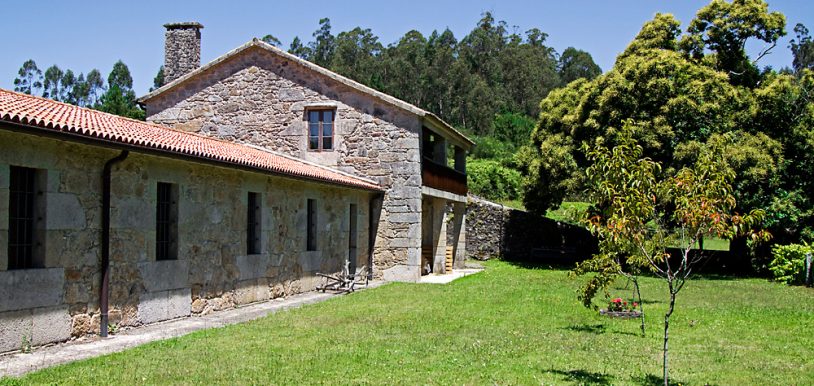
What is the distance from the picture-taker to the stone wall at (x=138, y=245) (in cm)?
914

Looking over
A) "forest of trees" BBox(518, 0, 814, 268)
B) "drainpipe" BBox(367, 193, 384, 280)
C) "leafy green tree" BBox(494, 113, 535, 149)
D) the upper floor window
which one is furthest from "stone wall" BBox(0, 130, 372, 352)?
"leafy green tree" BBox(494, 113, 535, 149)

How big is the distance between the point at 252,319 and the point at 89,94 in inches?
3904

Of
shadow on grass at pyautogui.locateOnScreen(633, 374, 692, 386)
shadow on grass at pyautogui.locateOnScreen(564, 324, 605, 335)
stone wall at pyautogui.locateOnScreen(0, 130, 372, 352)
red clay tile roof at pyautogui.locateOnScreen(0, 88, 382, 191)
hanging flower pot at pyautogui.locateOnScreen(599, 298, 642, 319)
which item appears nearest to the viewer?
shadow on grass at pyautogui.locateOnScreen(633, 374, 692, 386)

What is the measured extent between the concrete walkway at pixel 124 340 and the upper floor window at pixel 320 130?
7.19 meters

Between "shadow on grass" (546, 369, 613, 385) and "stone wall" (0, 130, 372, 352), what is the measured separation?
6.34m

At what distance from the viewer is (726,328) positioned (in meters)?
12.2

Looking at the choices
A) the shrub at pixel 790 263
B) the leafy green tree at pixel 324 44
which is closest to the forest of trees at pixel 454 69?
the leafy green tree at pixel 324 44

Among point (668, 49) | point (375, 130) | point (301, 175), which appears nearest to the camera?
point (301, 175)

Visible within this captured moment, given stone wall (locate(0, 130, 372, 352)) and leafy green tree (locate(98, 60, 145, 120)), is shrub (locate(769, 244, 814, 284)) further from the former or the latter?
leafy green tree (locate(98, 60, 145, 120))

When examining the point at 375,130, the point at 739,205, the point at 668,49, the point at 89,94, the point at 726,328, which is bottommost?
the point at 726,328

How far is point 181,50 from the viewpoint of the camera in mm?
22625

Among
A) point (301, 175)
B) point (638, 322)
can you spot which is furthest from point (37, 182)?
point (638, 322)

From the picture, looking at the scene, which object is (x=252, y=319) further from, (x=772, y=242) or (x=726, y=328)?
(x=772, y=242)

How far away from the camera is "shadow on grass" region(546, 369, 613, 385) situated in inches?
306
